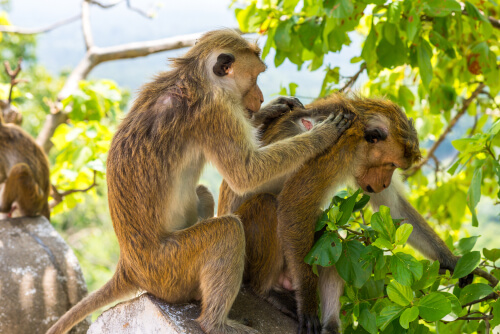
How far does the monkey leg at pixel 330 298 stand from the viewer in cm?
309

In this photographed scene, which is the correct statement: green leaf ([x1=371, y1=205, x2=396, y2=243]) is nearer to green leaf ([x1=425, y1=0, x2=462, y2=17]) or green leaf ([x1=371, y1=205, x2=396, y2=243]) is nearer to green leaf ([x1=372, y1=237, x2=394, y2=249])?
green leaf ([x1=372, y1=237, x2=394, y2=249])

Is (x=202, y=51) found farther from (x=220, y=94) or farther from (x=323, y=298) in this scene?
(x=323, y=298)

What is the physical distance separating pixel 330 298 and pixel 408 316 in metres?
1.02

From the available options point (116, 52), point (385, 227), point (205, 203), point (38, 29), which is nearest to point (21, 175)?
point (116, 52)

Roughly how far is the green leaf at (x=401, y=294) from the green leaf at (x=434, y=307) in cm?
5

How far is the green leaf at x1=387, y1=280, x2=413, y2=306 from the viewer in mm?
2176

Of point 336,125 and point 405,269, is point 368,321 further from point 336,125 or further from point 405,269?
point 336,125

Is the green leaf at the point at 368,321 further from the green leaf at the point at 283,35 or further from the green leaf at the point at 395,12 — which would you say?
the green leaf at the point at 283,35

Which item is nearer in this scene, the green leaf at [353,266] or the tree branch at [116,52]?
the green leaf at [353,266]

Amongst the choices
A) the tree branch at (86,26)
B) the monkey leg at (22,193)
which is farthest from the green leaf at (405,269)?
the tree branch at (86,26)

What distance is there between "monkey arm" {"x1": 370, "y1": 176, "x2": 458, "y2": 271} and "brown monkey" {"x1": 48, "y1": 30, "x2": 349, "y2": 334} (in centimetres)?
66

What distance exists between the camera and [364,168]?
313cm

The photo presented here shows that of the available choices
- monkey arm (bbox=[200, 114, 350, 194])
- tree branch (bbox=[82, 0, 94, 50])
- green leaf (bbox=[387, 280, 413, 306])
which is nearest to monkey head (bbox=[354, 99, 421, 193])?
monkey arm (bbox=[200, 114, 350, 194])

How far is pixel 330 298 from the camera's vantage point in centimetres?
313
